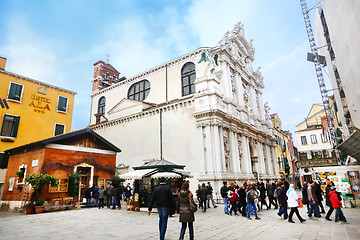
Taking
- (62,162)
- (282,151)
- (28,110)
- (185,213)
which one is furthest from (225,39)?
(282,151)

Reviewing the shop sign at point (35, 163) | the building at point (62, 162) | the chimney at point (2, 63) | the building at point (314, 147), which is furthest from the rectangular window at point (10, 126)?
the building at point (314, 147)

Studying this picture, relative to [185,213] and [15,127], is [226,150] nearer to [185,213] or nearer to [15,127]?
[185,213]

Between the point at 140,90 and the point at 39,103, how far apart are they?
1153 cm

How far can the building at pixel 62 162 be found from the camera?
43.7ft

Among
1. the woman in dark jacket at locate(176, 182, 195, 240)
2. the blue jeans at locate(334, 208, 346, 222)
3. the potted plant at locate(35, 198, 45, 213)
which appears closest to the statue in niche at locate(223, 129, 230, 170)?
the blue jeans at locate(334, 208, 346, 222)

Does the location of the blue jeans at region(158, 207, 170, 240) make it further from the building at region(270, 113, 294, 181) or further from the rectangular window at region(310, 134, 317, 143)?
the rectangular window at region(310, 134, 317, 143)

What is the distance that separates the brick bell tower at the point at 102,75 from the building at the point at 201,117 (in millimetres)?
3797

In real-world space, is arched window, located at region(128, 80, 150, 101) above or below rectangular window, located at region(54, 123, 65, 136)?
above

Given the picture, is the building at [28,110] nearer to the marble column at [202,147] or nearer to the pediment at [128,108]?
the pediment at [128,108]

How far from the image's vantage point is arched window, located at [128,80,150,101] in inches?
1117

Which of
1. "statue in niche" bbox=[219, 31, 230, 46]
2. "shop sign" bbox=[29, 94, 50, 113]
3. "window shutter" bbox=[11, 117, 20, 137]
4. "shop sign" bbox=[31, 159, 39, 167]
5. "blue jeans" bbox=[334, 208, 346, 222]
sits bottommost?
"blue jeans" bbox=[334, 208, 346, 222]

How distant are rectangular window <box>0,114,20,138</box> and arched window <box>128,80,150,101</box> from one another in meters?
13.1

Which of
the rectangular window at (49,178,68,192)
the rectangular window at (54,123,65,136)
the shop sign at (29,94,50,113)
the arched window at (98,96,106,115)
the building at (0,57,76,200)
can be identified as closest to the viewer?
the rectangular window at (49,178,68,192)

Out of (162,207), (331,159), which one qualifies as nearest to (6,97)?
(162,207)
